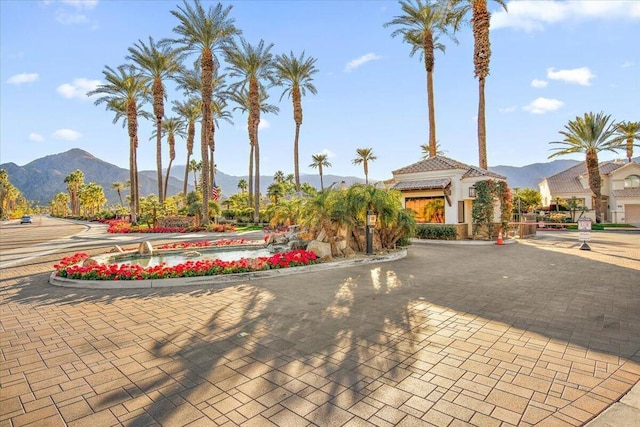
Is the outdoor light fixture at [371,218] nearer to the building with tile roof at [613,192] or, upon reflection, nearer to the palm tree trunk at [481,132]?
A: the palm tree trunk at [481,132]

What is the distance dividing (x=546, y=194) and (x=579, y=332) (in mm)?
55544

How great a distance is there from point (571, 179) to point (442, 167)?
39.6 metres

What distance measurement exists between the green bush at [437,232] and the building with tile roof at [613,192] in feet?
103

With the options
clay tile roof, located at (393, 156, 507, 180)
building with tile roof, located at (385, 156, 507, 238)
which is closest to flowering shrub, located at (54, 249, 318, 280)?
building with tile roof, located at (385, 156, 507, 238)

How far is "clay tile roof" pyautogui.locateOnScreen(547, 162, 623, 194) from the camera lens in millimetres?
44969

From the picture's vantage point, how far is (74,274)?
8891mm

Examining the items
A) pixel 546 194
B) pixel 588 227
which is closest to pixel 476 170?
pixel 588 227

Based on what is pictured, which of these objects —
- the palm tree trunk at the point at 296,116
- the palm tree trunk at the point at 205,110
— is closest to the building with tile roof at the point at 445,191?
the palm tree trunk at the point at 205,110

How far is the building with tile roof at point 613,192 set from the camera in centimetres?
3928

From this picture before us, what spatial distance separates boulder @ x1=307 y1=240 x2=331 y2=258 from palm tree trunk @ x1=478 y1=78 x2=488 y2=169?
1746 centimetres

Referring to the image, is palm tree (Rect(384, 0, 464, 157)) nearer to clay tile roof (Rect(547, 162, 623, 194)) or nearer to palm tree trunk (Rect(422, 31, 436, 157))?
palm tree trunk (Rect(422, 31, 436, 157))

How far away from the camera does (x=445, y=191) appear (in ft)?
64.3

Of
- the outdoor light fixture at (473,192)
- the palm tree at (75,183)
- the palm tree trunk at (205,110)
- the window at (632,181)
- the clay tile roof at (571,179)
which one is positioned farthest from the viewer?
the palm tree at (75,183)

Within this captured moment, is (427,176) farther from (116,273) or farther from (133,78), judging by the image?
(133,78)
